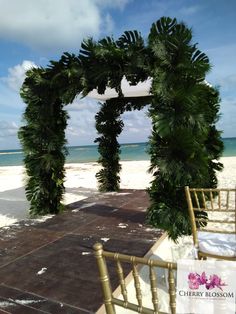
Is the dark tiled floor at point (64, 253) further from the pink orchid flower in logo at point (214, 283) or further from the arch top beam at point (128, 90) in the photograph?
the arch top beam at point (128, 90)

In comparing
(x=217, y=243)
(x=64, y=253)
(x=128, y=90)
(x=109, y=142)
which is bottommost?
(x=64, y=253)

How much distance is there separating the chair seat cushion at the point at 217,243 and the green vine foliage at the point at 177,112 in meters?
1.63

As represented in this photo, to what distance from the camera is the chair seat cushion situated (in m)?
2.83

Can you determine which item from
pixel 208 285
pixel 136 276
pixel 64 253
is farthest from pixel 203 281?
pixel 64 253

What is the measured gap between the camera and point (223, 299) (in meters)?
1.42

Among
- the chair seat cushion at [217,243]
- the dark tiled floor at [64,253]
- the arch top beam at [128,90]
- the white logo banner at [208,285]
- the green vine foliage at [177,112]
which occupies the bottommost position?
the dark tiled floor at [64,253]

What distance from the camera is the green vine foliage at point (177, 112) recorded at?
15.0 feet

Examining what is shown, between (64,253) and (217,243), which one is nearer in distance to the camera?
→ (217,243)

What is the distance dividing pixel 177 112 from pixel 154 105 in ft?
1.27

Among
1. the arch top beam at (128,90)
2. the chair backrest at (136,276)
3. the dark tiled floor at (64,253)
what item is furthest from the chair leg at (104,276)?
the arch top beam at (128,90)

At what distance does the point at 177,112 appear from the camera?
4.65 meters

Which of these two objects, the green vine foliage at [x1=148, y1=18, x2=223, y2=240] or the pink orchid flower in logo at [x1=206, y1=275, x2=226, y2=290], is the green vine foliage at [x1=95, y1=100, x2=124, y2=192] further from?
the pink orchid flower in logo at [x1=206, y1=275, x2=226, y2=290]

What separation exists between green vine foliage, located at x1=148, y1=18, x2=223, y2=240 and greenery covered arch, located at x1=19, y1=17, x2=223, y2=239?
0.01m

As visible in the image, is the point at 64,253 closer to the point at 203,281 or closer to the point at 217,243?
the point at 217,243
